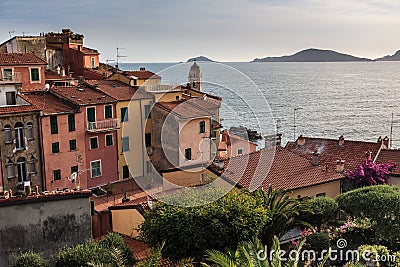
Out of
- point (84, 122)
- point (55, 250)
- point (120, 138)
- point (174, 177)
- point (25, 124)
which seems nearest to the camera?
point (55, 250)

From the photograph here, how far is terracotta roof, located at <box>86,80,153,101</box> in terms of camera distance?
28578 mm

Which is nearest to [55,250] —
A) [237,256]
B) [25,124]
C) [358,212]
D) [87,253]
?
[87,253]

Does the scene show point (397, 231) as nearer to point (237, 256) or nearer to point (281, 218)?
point (281, 218)

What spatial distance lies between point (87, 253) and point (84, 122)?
16.6 m

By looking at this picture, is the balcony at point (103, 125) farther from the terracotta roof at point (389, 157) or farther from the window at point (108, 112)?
the terracotta roof at point (389, 157)

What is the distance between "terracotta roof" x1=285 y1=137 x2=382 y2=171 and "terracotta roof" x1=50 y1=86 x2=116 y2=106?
12.1m

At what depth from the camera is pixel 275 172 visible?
731 inches

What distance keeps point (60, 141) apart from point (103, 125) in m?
2.87

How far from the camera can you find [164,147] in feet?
97.9

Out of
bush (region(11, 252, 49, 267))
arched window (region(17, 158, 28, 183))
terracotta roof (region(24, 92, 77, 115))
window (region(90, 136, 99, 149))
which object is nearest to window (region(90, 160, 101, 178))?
window (region(90, 136, 99, 149))

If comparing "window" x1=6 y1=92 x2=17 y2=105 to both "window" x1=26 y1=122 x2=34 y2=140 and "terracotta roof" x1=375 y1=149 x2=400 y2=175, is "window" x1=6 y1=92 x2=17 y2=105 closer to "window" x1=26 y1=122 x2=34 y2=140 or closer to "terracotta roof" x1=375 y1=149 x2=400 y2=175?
"window" x1=26 y1=122 x2=34 y2=140

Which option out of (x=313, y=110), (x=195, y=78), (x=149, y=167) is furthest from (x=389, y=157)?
(x=313, y=110)

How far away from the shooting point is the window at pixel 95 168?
27.1 m

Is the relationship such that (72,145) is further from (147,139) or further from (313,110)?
(313,110)
